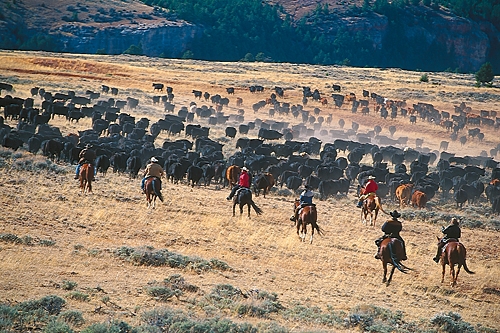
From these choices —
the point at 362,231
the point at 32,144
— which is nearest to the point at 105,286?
the point at 362,231

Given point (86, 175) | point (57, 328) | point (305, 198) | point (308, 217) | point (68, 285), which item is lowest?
point (68, 285)

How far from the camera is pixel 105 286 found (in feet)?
49.3

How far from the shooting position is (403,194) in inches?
1212

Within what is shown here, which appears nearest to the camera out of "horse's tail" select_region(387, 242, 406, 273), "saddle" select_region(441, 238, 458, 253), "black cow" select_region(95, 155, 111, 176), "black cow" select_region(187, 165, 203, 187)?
"horse's tail" select_region(387, 242, 406, 273)

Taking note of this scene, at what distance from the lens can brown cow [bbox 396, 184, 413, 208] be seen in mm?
30734

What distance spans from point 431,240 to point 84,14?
11781 centimetres

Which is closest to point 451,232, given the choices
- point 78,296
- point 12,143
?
point 78,296

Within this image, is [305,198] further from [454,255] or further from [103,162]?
[103,162]

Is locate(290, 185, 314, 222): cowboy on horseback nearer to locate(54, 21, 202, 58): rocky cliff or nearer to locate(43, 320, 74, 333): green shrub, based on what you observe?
locate(43, 320, 74, 333): green shrub

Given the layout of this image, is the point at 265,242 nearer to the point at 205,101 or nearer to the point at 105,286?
the point at 105,286

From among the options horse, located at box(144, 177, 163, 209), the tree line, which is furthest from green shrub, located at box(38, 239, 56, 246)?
the tree line

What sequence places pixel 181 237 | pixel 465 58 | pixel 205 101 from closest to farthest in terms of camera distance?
pixel 181 237
pixel 205 101
pixel 465 58

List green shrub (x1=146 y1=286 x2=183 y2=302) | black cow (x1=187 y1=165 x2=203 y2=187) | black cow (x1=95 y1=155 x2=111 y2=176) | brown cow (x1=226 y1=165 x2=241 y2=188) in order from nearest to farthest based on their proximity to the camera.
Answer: green shrub (x1=146 y1=286 x2=183 y2=302), brown cow (x1=226 y1=165 x2=241 y2=188), black cow (x1=95 y1=155 x2=111 y2=176), black cow (x1=187 y1=165 x2=203 y2=187)

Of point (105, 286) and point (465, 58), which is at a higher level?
point (465, 58)
